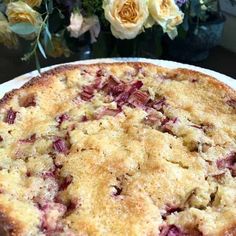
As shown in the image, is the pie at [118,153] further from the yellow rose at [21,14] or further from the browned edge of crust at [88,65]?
the yellow rose at [21,14]

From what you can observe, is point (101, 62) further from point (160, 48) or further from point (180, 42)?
point (180, 42)

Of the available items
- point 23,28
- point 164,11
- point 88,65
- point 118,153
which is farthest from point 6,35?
point 118,153

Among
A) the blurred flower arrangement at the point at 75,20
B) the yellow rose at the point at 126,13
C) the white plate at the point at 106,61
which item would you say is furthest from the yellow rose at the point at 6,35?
the yellow rose at the point at 126,13

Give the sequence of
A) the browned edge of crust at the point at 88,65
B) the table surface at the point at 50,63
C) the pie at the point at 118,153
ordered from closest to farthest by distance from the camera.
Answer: the pie at the point at 118,153 < the browned edge of crust at the point at 88,65 < the table surface at the point at 50,63

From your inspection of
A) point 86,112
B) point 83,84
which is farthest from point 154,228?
point 83,84

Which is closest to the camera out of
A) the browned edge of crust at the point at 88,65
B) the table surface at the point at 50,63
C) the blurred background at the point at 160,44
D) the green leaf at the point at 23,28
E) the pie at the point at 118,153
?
the pie at the point at 118,153

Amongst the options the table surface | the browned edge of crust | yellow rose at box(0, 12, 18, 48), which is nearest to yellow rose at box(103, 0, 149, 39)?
the browned edge of crust

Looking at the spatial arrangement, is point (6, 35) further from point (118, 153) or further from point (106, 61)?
point (118, 153)
